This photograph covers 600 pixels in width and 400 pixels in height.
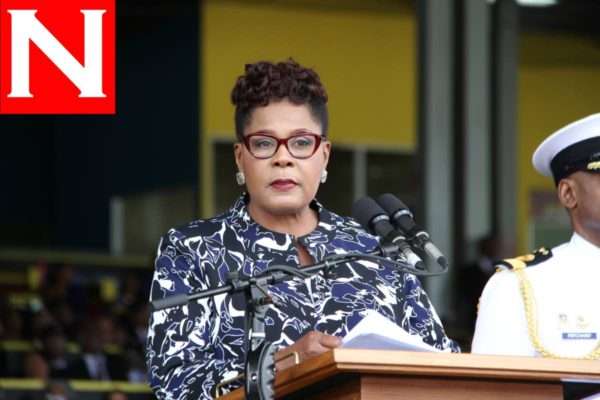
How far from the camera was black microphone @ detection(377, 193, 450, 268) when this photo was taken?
8.69 ft

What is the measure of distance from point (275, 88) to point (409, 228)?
0.47m

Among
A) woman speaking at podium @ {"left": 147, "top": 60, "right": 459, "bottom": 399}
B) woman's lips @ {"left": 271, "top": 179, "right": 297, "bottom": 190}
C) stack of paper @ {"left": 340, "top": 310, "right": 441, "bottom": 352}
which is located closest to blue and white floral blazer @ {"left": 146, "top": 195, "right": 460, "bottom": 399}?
woman speaking at podium @ {"left": 147, "top": 60, "right": 459, "bottom": 399}

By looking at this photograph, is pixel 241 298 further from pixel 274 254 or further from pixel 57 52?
pixel 57 52

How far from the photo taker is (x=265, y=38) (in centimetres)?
1436

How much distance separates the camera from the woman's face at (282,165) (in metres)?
2.97

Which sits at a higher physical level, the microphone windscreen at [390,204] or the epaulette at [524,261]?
the microphone windscreen at [390,204]

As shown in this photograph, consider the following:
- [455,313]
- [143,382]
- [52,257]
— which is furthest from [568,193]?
[52,257]

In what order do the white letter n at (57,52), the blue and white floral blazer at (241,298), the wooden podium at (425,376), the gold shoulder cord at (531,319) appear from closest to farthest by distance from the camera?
the wooden podium at (425,376)
the blue and white floral blazer at (241,298)
the gold shoulder cord at (531,319)
the white letter n at (57,52)

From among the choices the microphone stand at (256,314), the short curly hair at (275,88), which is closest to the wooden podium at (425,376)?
the microphone stand at (256,314)

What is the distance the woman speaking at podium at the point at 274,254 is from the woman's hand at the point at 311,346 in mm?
280

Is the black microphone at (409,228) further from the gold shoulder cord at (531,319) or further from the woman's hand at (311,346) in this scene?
the gold shoulder cord at (531,319)

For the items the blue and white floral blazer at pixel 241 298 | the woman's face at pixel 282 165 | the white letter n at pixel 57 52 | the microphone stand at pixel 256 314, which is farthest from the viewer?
the white letter n at pixel 57 52

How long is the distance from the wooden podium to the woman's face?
0.58 meters

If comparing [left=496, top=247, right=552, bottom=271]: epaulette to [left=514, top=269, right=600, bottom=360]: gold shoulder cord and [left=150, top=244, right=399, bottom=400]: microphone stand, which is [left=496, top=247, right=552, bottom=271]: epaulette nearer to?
[left=514, top=269, right=600, bottom=360]: gold shoulder cord
